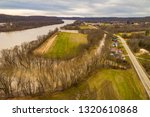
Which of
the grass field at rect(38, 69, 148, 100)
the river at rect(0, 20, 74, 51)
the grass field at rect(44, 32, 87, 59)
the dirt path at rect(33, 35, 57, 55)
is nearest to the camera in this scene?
the grass field at rect(38, 69, 148, 100)

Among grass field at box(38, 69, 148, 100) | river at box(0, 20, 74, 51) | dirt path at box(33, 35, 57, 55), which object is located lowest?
river at box(0, 20, 74, 51)

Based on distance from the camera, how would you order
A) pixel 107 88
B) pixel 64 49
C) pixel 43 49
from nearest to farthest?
pixel 107 88 → pixel 43 49 → pixel 64 49

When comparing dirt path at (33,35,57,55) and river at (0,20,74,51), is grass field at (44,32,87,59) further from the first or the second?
river at (0,20,74,51)

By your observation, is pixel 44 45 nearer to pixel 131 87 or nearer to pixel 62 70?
pixel 62 70

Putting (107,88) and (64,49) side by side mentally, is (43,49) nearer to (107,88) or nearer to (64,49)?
(64,49)

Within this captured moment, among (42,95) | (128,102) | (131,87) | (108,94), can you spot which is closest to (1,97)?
(42,95)

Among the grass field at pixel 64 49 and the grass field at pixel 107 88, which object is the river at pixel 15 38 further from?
the grass field at pixel 107 88

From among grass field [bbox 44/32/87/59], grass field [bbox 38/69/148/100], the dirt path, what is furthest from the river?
grass field [bbox 38/69/148/100]

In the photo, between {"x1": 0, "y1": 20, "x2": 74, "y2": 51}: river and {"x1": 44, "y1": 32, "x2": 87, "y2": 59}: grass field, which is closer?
{"x1": 44, "y1": 32, "x2": 87, "y2": 59}: grass field

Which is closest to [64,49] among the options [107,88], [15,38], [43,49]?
[43,49]
